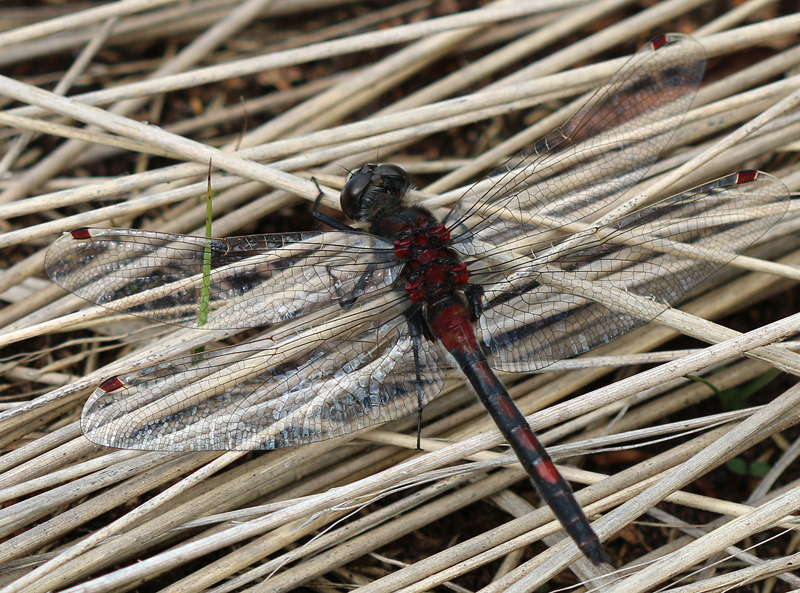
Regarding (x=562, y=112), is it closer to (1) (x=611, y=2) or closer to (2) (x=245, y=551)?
(1) (x=611, y=2)

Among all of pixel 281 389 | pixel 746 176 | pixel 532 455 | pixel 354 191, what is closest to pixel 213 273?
pixel 281 389

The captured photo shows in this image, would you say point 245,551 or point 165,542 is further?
point 165,542

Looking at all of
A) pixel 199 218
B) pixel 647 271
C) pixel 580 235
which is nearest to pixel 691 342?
pixel 647 271

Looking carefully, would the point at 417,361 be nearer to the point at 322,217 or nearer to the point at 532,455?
the point at 532,455

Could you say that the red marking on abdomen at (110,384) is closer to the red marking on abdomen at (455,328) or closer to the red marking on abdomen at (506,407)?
the red marking on abdomen at (455,328)

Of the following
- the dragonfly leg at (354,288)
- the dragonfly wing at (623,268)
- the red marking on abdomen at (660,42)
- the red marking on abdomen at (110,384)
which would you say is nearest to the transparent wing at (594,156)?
the red marking on abdomen at (660,42)

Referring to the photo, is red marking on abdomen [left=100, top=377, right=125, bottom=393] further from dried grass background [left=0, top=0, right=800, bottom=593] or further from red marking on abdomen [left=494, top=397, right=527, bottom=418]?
red marking on abdomen [left=494, top=397, right=527, bottom=418]

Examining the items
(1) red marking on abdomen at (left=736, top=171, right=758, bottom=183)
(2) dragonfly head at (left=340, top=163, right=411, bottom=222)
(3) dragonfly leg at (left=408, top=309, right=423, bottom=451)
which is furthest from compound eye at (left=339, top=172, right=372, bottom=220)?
(1) red marking on abdomen at (left=736, top=171, right=758, bottom=183)
